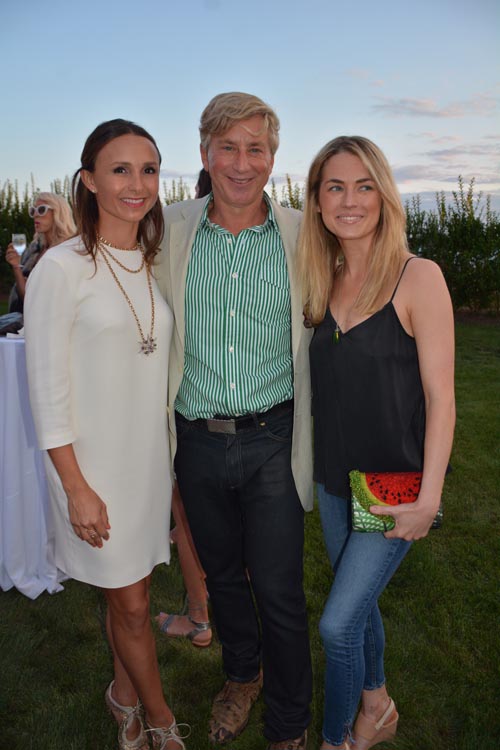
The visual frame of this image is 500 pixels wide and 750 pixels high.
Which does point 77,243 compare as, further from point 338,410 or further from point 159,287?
point 338,410

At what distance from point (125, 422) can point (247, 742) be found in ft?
5.08

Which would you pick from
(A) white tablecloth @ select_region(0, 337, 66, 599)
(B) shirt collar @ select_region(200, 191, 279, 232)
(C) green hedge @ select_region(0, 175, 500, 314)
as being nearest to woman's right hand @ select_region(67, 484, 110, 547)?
(B) shirt collar @ select_region(200, 191, 279, 232)

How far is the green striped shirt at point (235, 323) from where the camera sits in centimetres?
239

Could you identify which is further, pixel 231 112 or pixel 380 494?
pixel 231 112

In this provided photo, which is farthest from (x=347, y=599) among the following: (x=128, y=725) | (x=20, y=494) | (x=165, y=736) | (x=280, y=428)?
(x=20, y=494)

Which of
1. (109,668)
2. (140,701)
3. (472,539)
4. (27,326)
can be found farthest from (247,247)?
(472,539)

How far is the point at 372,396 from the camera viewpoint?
2090 mm

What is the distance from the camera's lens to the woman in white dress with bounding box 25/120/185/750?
2.02 meters

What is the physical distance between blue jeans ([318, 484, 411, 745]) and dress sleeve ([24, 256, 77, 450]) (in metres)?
1.03

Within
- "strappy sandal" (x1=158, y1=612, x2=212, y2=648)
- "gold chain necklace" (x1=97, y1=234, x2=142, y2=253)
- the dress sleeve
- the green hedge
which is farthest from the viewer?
the green hedge

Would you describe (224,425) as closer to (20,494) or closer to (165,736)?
(165,736)

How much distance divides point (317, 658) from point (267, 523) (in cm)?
109

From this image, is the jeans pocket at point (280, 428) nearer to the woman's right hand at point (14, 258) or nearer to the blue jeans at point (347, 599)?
the blue jeans at point (347, 599)

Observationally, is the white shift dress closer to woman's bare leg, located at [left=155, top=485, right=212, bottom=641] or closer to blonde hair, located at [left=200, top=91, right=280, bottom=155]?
blonde hair, located at [left=200, top=91, right=280, bottom=155]
